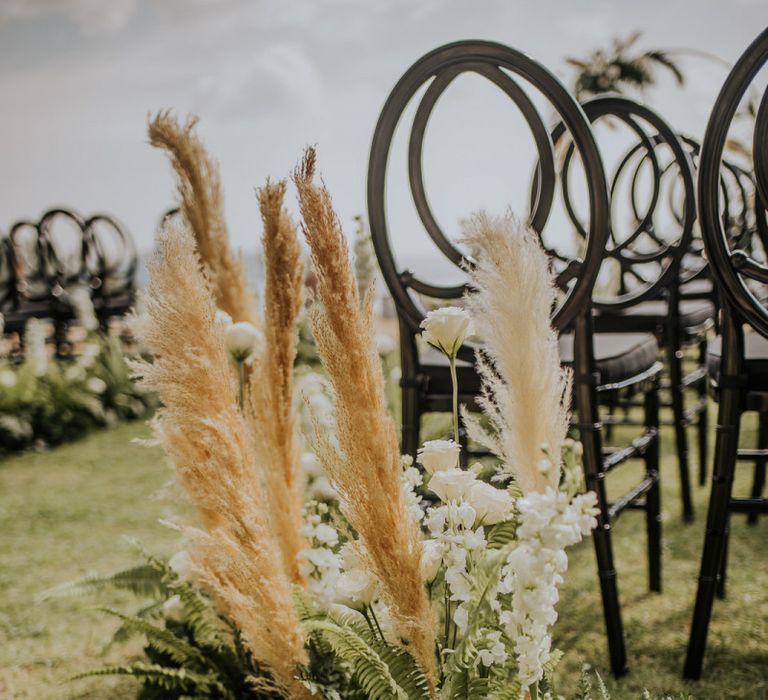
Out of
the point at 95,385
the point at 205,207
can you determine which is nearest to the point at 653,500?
the point at 205,207

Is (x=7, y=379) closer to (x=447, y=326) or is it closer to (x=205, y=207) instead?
(x=205, y=207)

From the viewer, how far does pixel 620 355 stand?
64.6 inches

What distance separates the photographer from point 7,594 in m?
2.23

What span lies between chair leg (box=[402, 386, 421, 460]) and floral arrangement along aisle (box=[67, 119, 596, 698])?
47cm

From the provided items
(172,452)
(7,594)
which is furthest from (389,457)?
(7,594)

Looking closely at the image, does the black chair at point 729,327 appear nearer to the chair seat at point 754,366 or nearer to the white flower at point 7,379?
the chair seat at point 754,366

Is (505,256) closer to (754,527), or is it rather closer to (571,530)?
(571,530)

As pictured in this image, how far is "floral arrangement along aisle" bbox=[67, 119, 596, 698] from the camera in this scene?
71 cm

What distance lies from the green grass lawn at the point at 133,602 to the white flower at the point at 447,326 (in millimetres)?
490

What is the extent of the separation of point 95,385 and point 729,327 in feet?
13.4

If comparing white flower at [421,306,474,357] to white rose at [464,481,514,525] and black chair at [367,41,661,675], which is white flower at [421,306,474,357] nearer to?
white rose at [464,481,514,525]

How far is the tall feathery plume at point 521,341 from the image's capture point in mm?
708

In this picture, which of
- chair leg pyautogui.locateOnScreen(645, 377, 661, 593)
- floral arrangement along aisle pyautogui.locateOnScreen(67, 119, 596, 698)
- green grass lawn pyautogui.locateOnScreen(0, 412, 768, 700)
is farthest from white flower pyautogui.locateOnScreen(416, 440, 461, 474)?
chair leg pyautogui.locateOnScreen(645, 377, 661, 593)

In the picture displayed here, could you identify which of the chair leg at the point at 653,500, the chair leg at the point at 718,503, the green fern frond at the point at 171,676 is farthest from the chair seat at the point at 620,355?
the green fern frond at the point at 171,676
